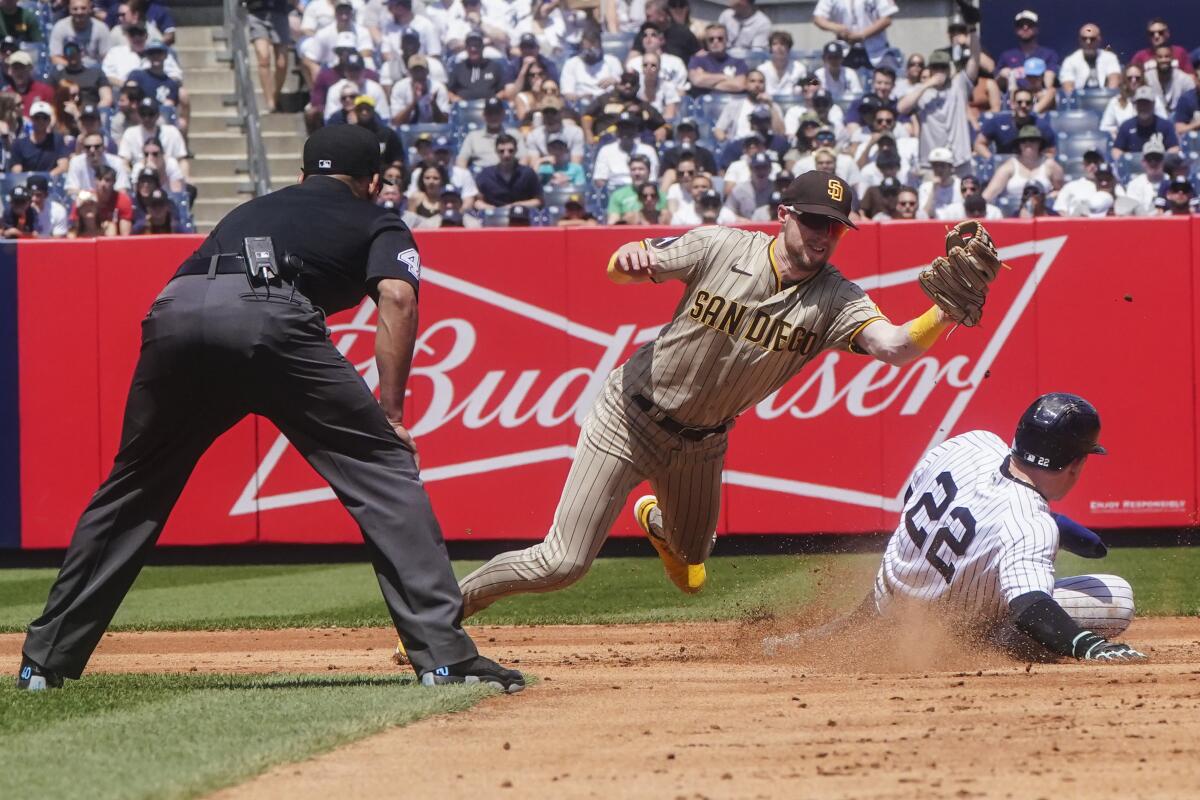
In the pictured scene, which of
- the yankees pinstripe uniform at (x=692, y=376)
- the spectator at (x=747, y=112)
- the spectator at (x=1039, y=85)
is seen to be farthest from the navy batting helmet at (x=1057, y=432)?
the spectator at (x=1039, y=85)

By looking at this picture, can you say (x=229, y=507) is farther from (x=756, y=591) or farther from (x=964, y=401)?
(x=964, y=401)

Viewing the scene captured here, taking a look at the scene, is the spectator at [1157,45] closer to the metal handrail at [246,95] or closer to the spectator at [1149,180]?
the spectator at [1149,180]

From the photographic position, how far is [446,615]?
204 inches

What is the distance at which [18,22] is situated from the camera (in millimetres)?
16531

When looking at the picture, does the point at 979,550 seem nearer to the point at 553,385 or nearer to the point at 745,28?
the point at 553,385

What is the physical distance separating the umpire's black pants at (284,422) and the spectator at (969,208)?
8.62 meters

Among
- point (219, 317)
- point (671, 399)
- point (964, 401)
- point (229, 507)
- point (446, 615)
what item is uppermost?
point (219, 317)

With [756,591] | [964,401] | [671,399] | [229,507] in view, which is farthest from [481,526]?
[671,399]

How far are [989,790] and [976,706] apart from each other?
1.16 m

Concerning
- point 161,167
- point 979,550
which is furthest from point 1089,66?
point 979,550

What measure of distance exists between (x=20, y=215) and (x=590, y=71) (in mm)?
5604

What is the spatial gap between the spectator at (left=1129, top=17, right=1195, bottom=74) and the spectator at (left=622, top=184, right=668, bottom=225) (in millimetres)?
5373

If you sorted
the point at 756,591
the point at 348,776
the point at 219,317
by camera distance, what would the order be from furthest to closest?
1. the point at 756,591
2. the point at 219,317
3. the point at 348,776

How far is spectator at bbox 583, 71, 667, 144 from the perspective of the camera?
15094 millimetres
